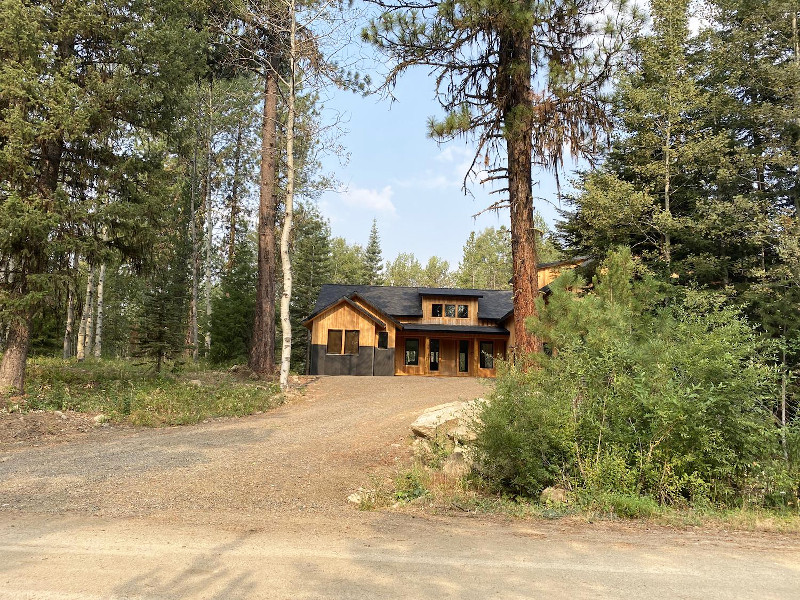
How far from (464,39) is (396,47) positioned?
56.4 inches

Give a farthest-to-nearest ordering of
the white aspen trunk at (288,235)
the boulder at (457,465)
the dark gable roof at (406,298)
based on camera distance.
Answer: the dark gable roof at (406,298), the white aspen trunk at (288,235), the boulder at (457,465)

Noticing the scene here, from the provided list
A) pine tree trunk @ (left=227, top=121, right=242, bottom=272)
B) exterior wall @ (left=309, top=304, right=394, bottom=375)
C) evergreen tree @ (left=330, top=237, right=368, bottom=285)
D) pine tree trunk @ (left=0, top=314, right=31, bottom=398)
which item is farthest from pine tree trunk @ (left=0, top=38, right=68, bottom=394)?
evergreen tree @ (left=330, top=237, right=368, bottom=285)

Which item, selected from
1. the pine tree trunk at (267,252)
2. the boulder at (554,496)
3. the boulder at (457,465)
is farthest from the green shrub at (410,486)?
the pine tree trunk at (267,252)

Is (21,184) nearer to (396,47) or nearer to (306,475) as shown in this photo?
(396,47)

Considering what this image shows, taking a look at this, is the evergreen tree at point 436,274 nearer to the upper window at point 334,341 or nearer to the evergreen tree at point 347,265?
the evergreen tree at point 347,265

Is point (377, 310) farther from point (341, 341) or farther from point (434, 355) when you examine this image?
point (434, 355)

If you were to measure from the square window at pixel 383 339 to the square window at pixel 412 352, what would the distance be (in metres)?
3.41

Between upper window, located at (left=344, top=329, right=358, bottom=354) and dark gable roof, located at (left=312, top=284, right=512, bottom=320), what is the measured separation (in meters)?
2.61

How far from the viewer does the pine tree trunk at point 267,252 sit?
722 inches

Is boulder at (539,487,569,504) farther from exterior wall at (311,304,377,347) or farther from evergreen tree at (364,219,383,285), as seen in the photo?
evergreen tree at (364,219,383,285)

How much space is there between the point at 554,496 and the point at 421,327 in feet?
73.0

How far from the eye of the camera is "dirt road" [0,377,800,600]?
333 centimetres

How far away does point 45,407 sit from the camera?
1090 centimetres

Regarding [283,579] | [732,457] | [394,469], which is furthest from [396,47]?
[283,579]
